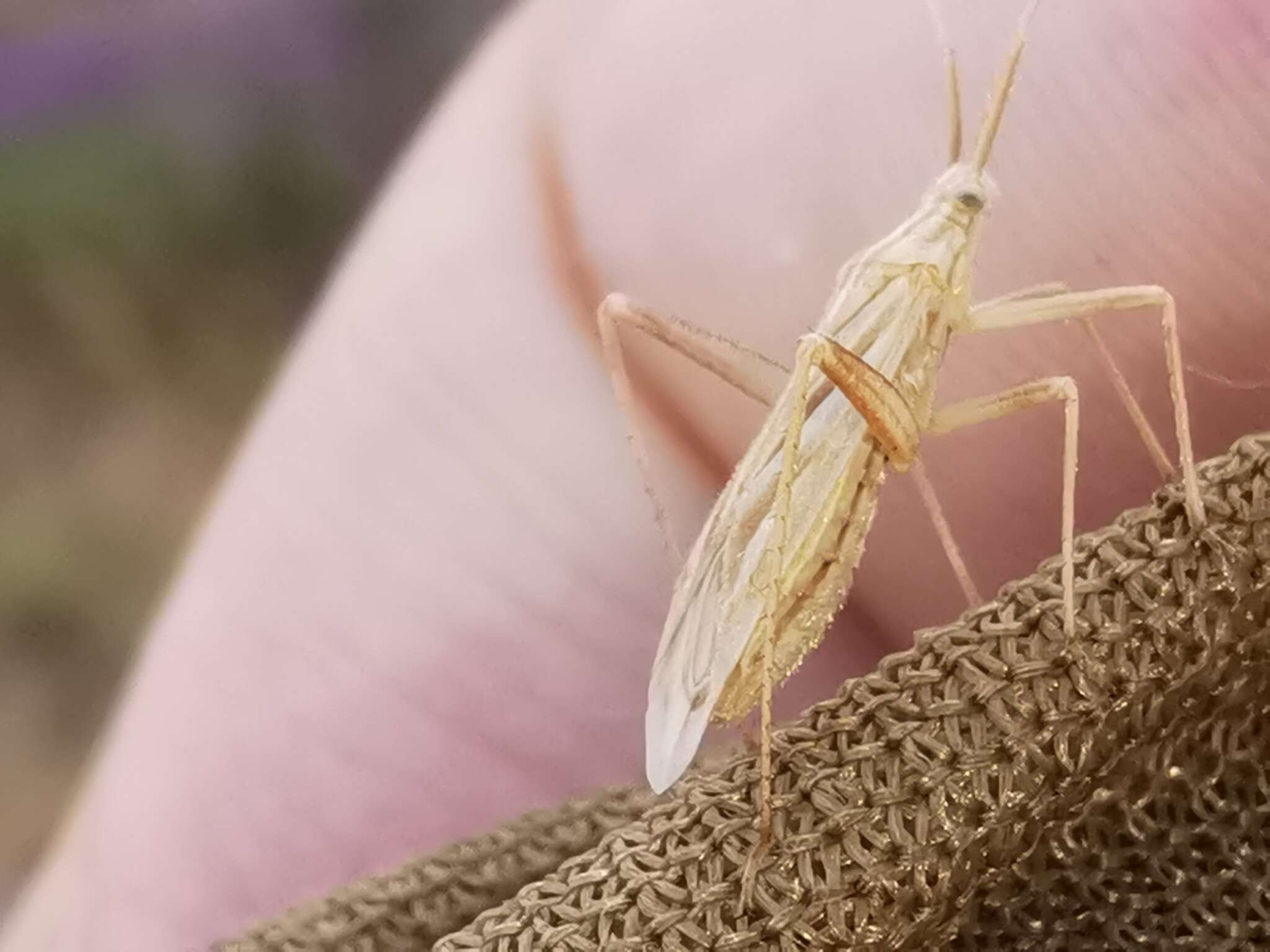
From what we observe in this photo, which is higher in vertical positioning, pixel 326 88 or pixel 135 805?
pixel 326 88

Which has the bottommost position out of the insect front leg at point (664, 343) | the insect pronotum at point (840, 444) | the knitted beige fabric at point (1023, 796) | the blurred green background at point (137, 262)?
the knitted beige fabric at point (1023, 796)

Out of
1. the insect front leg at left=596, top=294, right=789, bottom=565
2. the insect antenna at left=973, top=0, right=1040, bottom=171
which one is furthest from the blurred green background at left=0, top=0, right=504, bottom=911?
the insect antenna at left=973, top=0, right=1040, bottom=171

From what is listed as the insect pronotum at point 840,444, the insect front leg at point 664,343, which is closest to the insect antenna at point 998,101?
the insect pronotum at point 840,444

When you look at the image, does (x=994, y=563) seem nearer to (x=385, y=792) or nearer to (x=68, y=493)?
(x=385, y=792)

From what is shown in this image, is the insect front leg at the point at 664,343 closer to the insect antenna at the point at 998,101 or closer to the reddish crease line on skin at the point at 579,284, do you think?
the reddish crease line on skin at the point at 579,284

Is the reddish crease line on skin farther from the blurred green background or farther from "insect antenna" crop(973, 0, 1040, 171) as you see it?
"insect antenna" crop(973, 0, 1040, 171)

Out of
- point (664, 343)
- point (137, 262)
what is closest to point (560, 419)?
point (664, 343)

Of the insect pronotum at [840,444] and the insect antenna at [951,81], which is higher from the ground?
the insect antenna at [951,81]

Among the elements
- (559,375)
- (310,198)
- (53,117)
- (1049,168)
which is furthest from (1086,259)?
(53,117)
